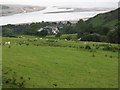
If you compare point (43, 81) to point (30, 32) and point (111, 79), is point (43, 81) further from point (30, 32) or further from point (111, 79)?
point (30, 32)

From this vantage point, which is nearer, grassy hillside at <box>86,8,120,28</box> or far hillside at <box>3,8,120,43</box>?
far hillside at <box>3,8,120,43</box>

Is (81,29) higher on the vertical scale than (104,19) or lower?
lower

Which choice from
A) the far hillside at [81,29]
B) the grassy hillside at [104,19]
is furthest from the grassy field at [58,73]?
the grassy hillside at [104,19]

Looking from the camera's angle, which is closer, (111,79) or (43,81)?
(43,81)

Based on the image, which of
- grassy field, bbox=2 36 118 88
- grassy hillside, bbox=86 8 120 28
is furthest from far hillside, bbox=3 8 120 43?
grassy field, bbox=2 36 118 88

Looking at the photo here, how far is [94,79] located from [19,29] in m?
49.3

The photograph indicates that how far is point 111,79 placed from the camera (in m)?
10.7

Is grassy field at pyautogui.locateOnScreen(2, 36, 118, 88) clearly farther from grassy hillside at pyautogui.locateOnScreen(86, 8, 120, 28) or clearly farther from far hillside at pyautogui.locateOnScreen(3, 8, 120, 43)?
grassy hillside at pyautogui.locateOnScreen(86, 8, 120, 28)

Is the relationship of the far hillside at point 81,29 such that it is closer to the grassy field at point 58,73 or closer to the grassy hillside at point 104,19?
the grassy hillside at point 104,19

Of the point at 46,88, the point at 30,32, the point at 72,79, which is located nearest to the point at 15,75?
the point at 46,88

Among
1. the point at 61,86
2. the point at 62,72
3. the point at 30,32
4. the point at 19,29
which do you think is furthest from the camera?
the point at 19,29

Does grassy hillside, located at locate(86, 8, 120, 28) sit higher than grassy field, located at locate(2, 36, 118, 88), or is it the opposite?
grassy hillside, located at locate(86, 8, 120, 28)

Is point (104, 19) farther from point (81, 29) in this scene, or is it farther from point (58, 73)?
point (58, 73)

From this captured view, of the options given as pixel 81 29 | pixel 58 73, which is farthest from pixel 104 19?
pixel 58 73
